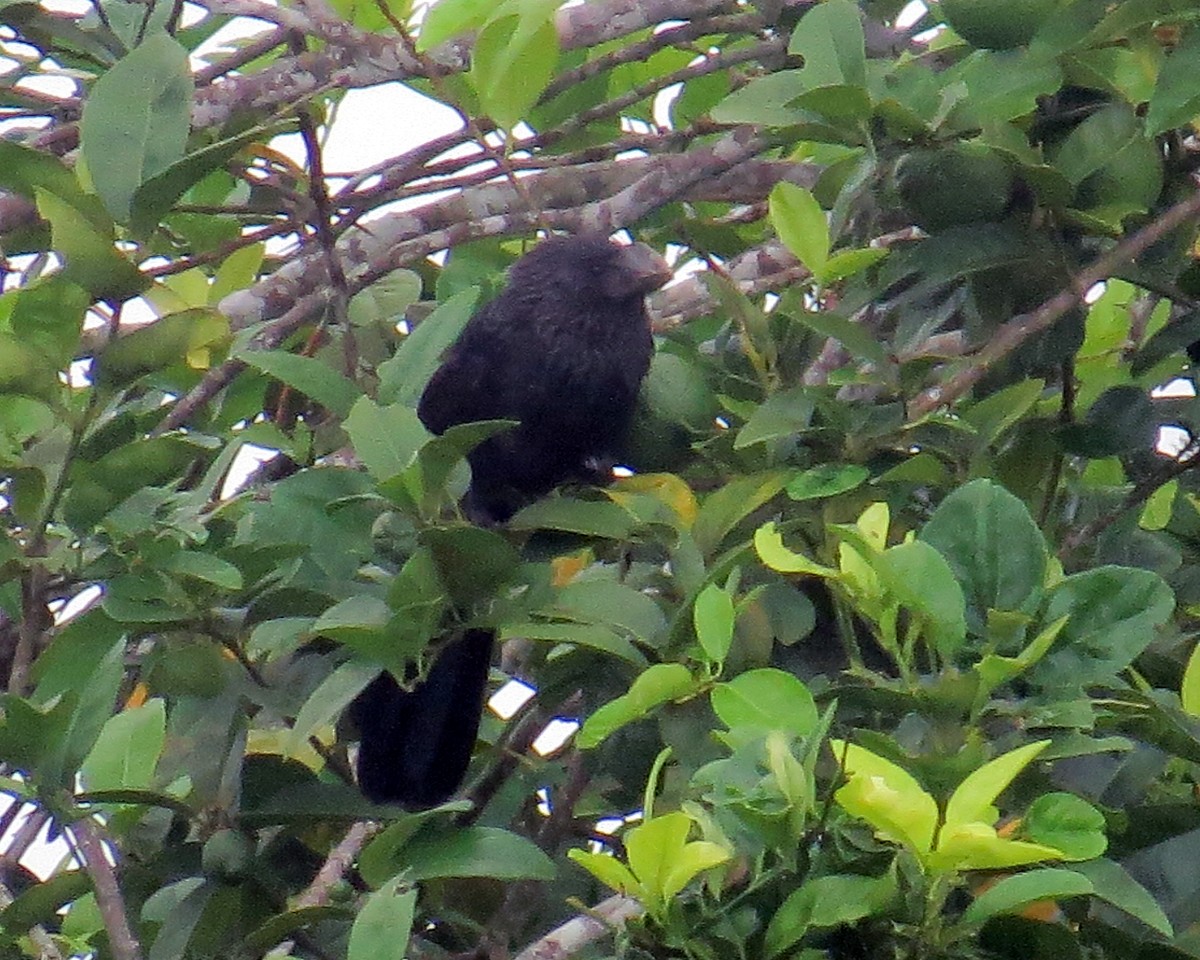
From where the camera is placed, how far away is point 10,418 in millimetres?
1754

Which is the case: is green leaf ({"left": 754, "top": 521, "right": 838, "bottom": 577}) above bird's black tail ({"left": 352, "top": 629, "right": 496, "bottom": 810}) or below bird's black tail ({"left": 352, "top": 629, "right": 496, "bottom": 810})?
above

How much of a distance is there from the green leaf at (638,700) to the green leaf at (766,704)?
0.31 ft

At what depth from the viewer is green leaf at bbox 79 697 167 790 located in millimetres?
1709

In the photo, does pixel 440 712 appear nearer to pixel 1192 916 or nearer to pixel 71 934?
pixel 71 934

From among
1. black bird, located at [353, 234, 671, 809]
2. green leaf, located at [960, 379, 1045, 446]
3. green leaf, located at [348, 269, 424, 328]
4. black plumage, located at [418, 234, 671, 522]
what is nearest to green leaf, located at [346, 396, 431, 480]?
green leaf, located at [960, 379, 1045, 446]

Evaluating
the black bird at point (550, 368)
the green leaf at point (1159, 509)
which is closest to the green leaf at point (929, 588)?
the green leaf at point (1159, 509)

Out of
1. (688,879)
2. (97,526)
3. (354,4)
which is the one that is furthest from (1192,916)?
(354,4)

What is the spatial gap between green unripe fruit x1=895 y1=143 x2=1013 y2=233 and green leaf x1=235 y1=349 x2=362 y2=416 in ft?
1.95

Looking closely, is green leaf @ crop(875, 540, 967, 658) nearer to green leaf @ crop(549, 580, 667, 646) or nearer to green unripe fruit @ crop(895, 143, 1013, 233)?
green leaf @ crop(549, 580, 667, 646)

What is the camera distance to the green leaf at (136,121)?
5.32 ft

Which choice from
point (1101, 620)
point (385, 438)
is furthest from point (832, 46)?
point (1101, 620)

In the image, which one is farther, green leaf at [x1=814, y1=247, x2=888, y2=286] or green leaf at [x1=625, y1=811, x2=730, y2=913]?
green leaf at [x1=814, y1=247, x2=888, y2=286]

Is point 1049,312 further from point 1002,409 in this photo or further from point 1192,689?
point 1192,689

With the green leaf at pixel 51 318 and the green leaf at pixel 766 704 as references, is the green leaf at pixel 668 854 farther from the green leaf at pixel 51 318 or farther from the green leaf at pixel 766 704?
the green leaf at pixel 51 318
